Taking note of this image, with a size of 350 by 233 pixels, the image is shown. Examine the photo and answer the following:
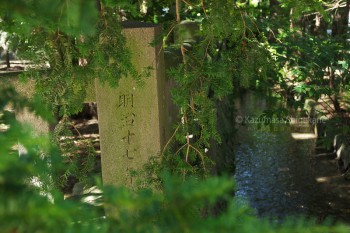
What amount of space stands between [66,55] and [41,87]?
190mm

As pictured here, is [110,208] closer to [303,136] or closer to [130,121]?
[130,121]

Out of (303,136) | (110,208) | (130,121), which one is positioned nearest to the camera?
(110,208)

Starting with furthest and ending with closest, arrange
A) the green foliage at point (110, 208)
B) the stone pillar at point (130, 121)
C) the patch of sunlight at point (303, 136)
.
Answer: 1. the patch of sunlight at point (303, 136)
2. the stone pillar at point (130, 121)
3. the green foliage at point (110, 208)

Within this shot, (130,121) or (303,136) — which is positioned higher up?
(130,121)

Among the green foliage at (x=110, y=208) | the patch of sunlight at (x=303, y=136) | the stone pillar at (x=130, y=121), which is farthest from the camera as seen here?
the patch of sunlight at (x=303, y=136)

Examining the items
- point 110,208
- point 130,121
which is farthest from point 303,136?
point 110,208

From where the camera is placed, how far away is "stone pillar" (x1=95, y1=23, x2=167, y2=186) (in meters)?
→ 2.72

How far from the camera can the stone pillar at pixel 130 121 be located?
8.92ft

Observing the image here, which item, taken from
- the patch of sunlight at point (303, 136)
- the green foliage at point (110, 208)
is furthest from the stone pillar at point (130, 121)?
the patch of sunlight at point (303, 136)

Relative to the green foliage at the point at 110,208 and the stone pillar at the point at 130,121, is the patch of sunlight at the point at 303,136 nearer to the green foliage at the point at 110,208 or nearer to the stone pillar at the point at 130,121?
the stone pillar at the point at 130,121

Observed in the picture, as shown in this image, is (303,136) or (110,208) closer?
(110,208)

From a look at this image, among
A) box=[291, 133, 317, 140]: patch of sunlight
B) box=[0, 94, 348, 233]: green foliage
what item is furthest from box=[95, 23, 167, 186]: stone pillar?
box=[291, 133, 317, 140]: patch of sunlight

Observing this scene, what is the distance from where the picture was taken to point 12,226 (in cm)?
43

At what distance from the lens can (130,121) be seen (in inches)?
109
